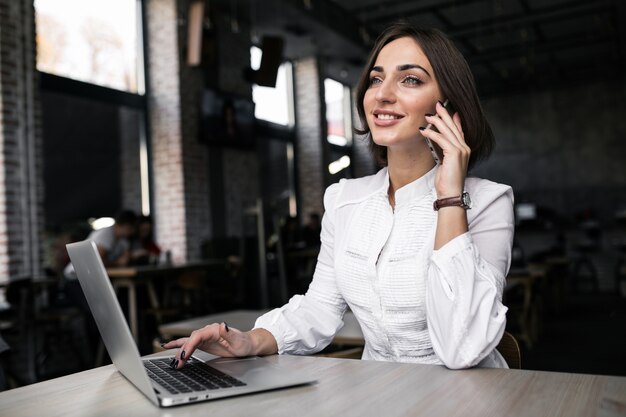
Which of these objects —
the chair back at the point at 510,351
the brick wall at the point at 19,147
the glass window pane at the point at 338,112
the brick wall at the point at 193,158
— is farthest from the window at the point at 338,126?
the chair back at the point at 510,351

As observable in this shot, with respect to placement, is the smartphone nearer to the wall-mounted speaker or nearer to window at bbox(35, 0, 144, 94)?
window at bbox(35, 0, 144, 94)

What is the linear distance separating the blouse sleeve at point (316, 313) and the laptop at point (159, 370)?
215mm

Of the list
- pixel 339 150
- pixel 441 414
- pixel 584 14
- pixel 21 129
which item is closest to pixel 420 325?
pixel 441 414

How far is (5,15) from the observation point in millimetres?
5023

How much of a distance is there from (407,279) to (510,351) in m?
0.30

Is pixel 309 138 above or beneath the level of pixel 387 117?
above

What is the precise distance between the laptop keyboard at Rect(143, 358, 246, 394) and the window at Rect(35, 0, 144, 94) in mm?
5330

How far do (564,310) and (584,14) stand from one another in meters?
4.54

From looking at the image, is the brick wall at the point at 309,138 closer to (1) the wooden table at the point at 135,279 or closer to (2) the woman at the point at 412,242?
(1) the wooden table at the point at 135,279

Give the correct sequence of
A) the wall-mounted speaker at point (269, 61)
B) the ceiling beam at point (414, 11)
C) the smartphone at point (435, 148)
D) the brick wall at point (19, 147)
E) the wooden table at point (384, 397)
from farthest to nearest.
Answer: the ceiling beam at point (414, 11)
the wall-mounted speaker at point (269, 61)
the brick wall at point (19, 147)
the smartphone at point (435, 148)
the wooden table at point (384, 397)

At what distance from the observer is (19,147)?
5055mm

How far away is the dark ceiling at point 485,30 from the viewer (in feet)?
28.7

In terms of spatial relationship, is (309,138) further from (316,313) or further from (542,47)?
(316,313)

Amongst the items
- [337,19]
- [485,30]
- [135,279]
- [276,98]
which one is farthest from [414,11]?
[135,279]
